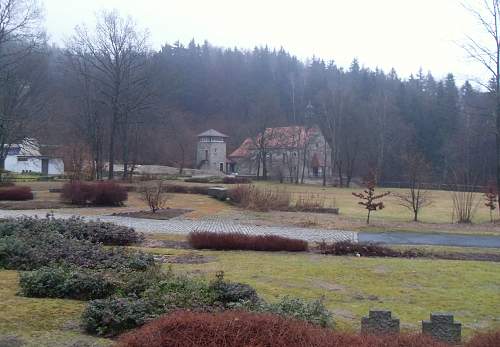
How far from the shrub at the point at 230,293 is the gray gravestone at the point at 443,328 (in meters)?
1.99

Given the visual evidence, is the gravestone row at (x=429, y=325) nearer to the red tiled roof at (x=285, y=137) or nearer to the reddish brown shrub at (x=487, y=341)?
the reddish brown shrub at (x=487, y=341)

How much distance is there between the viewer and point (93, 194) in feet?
98.5

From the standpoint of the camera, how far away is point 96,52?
173ft

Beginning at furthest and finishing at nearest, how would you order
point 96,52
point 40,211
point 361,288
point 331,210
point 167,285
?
1. point 96,52
2. point 331,210
3. point 40,211
4. point 361,288
5. point 167,285

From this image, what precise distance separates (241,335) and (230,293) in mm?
2382

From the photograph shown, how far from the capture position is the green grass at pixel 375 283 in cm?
820

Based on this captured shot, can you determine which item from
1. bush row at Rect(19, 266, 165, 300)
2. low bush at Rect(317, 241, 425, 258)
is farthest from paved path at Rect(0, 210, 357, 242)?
bush row at Rect(19, 266, 165, 300)

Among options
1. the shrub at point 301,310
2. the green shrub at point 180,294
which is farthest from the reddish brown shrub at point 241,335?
the green shrub at point 180,294

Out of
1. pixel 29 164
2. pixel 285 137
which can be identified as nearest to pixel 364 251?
pixel 285 137

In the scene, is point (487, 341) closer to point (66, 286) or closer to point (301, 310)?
point (301, 310)

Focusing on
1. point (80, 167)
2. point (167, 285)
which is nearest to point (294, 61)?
point (80, 167)

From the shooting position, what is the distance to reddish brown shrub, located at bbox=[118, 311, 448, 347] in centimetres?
457

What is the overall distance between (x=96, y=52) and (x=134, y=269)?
4712 cm

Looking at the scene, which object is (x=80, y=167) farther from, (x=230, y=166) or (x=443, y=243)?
(x=230, y=166)
